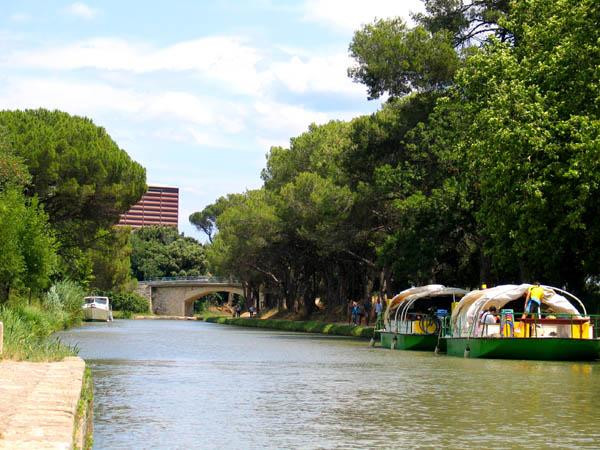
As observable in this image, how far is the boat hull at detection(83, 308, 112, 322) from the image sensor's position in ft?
285

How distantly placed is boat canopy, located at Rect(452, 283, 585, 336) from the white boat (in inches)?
2107

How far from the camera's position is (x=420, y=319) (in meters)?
42.8

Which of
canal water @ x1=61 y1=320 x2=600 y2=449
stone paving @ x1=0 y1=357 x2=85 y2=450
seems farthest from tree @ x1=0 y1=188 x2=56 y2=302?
stone paving @ x1=0 y1=357 x2=85 y2=450

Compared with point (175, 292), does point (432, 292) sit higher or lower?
lower

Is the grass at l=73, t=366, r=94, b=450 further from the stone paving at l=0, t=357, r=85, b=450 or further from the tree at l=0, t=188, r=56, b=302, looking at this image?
the tree at l=0, t=188, r=56, b=302

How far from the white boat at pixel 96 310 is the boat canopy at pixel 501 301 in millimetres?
53508

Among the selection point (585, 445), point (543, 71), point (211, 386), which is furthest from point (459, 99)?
point (585, 445)

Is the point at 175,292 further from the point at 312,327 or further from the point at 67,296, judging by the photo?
the point at 67,296

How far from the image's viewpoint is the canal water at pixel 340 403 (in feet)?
47.1

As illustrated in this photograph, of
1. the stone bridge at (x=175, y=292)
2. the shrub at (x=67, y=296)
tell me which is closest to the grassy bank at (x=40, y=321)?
the shrub at (x=67, y=296)

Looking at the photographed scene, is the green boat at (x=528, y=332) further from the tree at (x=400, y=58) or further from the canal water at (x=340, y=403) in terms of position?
the tree at (x=400, y=58)

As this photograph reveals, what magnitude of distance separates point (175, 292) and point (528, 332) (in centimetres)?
9909

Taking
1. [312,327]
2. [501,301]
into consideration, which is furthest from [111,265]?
[501,301]

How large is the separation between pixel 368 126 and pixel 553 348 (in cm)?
2225
